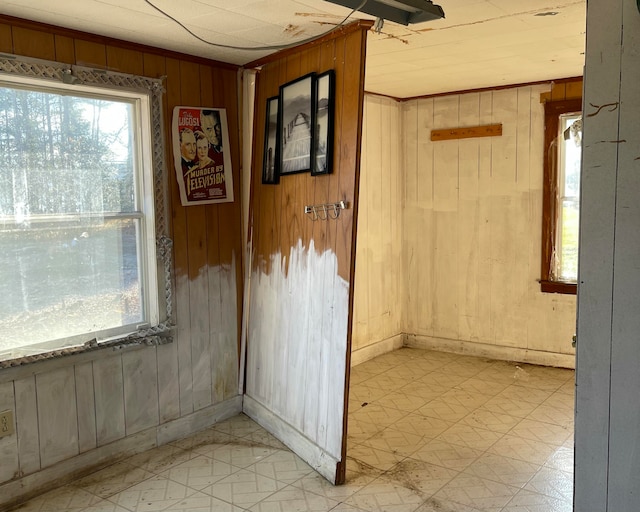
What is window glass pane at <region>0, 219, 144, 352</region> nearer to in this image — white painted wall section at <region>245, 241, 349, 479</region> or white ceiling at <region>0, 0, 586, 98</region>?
white painted wall section at <region>245, 241, 349, 479</region>

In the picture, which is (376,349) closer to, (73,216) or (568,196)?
(568,196)

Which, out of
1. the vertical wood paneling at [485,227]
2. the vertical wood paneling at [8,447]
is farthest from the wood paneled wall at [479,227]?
the vertical wood paneling at [8,447]

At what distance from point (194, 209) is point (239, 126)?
→ 63cm

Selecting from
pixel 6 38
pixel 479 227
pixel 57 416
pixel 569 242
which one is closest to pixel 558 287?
pixel 569 242

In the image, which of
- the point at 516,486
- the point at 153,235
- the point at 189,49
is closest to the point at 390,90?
the point at 189,49

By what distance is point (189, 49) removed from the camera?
318cm

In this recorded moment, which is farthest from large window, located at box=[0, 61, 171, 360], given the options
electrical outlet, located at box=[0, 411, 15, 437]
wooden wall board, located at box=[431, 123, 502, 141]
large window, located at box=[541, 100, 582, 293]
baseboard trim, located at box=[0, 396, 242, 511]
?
large window, located at box=[541, 100, 582, 293]

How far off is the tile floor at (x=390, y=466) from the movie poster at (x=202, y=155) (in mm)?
1437

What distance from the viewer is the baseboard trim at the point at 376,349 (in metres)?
4.85

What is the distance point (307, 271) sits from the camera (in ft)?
10.2

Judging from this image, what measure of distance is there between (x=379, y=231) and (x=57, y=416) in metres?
3.03

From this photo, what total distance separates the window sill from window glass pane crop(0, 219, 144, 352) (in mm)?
3170

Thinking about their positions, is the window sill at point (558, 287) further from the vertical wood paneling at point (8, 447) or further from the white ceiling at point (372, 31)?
the vertical wood paneling at point (8, 447)

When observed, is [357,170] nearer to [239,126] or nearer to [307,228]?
[307,228]
